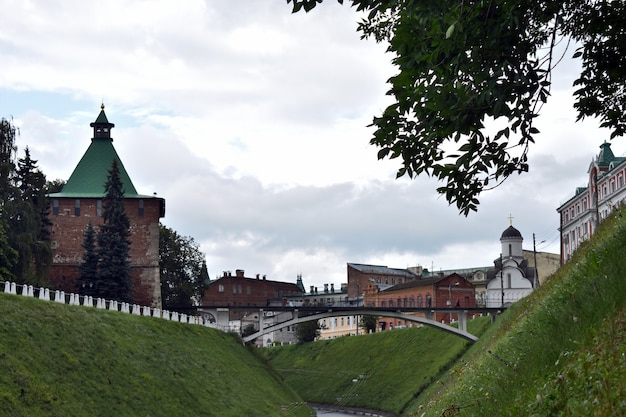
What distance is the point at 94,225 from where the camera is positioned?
74938 mm

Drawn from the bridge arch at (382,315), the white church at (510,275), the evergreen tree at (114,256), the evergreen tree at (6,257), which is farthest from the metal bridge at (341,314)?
the white church at (510,275)

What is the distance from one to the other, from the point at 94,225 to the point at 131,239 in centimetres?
349

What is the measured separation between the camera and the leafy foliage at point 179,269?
8400cm

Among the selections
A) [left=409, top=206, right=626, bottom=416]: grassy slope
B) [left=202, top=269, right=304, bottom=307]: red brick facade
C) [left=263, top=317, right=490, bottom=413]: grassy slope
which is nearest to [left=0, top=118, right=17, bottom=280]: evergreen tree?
[left=263, top=317, right=490, bottom=413]: grassy slope

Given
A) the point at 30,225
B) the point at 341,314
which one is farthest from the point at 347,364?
the point at 30,225

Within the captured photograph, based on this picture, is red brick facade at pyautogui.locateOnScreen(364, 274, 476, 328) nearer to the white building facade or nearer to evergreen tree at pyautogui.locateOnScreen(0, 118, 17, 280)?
the white building facade

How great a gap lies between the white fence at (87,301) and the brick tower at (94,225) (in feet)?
29.5

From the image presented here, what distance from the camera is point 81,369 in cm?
3659

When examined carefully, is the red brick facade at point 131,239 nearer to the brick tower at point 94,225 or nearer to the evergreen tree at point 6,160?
the brick tower at point 94,225

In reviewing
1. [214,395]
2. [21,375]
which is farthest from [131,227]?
[21,375]

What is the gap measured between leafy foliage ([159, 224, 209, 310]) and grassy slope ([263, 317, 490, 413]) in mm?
12197

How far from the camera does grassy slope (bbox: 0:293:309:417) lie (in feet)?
106

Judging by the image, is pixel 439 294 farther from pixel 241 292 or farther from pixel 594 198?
pixel 241 292

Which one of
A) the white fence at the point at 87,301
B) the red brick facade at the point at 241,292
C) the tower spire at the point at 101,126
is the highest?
the tower spire at the point at 101,126
